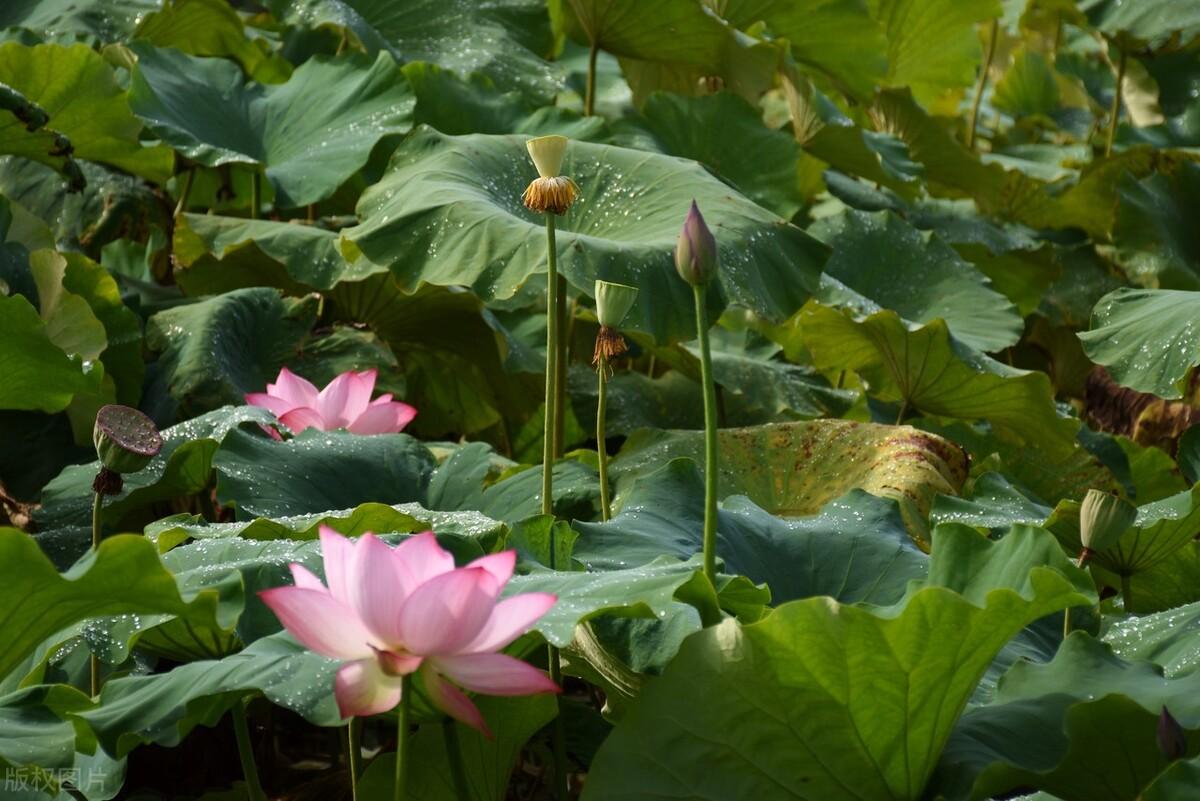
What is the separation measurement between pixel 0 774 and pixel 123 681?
0.35ft

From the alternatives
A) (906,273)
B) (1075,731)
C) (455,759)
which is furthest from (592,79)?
(1075,731)

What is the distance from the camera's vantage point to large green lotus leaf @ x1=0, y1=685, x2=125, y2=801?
1.03 m

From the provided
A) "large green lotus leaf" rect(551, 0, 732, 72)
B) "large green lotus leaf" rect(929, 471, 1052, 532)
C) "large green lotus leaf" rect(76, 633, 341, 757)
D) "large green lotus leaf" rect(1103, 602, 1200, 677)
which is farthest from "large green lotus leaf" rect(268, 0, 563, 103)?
"large green lotus leaf" rect(76, 633, 341, 757)

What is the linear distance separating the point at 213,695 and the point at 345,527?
28 cm

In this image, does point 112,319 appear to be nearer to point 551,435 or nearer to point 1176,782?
point 551,435

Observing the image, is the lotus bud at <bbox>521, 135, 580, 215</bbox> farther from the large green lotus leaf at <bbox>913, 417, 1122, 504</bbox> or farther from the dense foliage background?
the large green lotus leaf at <bbox>913, 417, 1122, 504</bbox>

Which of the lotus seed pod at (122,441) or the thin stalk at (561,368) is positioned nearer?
the lotus seed pod at (122,441)

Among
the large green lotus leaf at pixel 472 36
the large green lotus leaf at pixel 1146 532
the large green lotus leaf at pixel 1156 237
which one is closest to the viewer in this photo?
the large green lotus leaf at pixel 1146 532

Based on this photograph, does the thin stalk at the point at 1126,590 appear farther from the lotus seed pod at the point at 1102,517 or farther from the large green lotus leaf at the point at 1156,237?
the large green lotus leaf at the point at 1156,237

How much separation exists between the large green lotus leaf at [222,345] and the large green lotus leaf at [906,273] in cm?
89

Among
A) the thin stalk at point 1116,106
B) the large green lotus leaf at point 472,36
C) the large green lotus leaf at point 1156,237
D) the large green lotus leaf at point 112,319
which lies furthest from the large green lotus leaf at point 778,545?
the thin stalk at point 1116,106

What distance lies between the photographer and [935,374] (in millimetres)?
2086

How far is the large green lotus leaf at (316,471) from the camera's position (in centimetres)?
146

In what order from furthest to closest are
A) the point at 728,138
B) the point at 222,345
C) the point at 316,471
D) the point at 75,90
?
the point at 728,138
the point at 75,90
the point at 222,345
the point at 316,471
